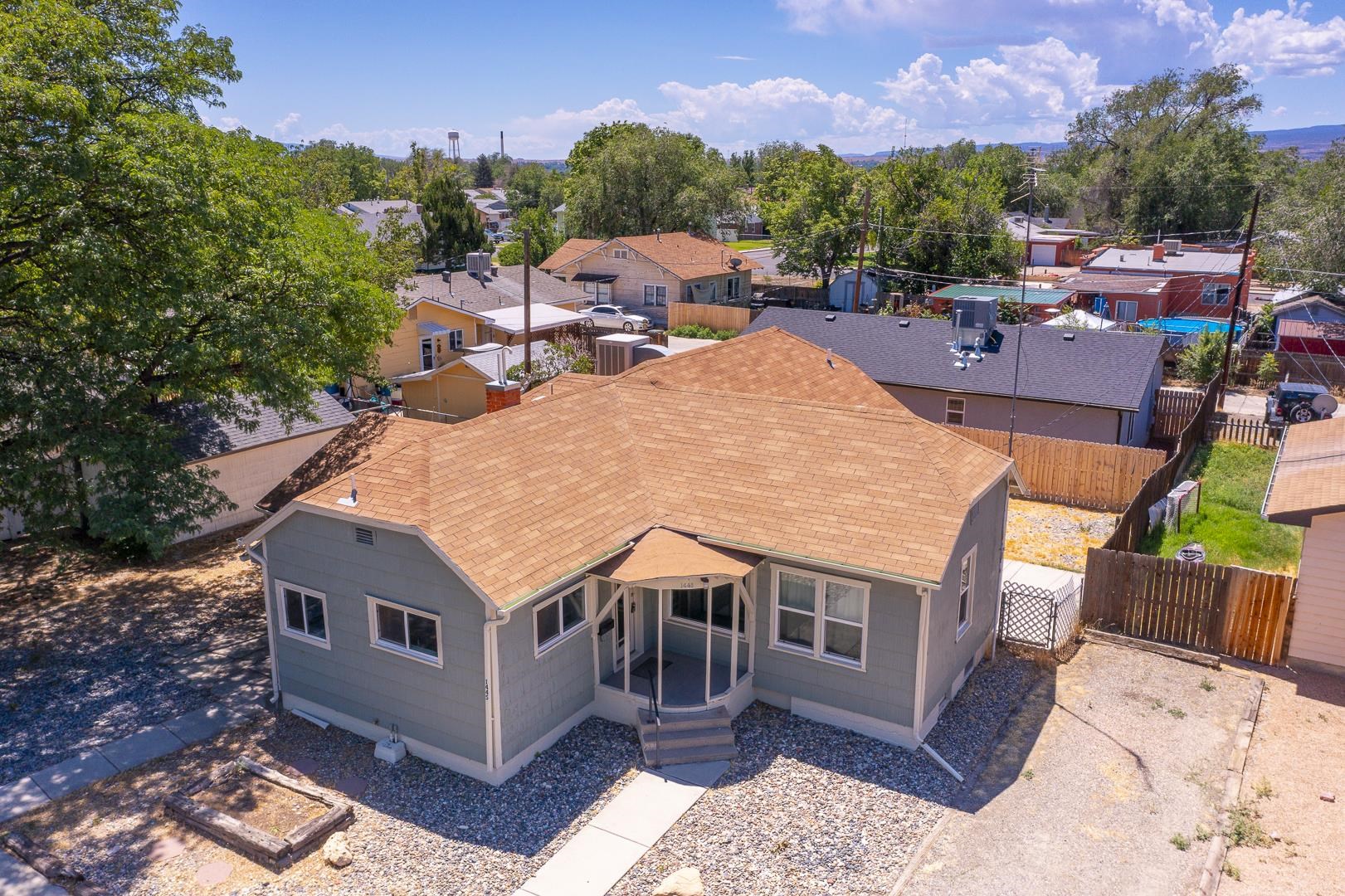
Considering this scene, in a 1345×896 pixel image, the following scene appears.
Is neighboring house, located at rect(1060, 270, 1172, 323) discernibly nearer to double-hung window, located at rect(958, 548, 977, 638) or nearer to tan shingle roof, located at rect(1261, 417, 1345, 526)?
tan shingle roof, located at rect(1261, 417, 1345, 526)

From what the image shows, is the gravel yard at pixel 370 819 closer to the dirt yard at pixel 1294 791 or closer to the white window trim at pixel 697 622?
the white window trim at pixel 697 622

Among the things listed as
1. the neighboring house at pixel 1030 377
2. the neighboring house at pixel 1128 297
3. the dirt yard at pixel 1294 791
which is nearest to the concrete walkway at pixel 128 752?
the dirt yard at pixel 1294 791

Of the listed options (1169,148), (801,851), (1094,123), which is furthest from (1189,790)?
(1094,123)

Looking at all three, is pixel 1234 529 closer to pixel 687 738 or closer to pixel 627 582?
pixel 687 738

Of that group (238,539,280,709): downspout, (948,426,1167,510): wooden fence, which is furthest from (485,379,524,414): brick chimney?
(948,426,1167,510): wooden fence

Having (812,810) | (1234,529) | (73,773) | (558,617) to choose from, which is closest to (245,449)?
(73,773)

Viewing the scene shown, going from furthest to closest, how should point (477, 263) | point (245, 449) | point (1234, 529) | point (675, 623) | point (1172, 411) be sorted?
point (477, 263) → point (1172, 411) → point (245, 449) → point (1234, 529) → point (675, 623)
